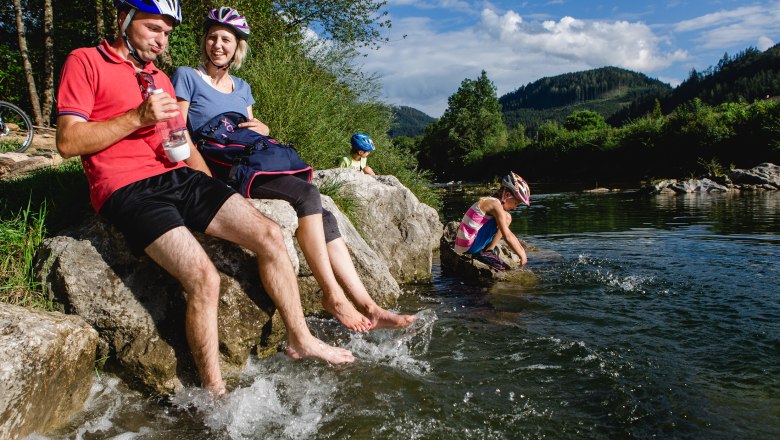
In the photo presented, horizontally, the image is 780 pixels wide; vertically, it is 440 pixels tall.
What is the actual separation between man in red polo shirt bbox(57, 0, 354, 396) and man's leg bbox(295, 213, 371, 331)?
0.45m

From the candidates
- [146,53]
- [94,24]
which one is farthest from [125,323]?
[94,24]

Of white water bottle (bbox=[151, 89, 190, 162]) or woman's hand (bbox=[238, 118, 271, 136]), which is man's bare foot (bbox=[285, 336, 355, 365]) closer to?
white water bottle (bbox=[151, 89, 190, 162])

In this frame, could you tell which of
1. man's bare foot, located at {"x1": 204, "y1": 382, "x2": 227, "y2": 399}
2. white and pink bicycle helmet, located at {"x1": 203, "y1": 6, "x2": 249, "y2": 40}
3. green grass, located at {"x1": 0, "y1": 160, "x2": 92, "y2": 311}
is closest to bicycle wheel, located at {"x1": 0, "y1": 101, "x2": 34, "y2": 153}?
green grass, located at {"x1": 0, "y1": 160, "x2": 92, "y2": 311}

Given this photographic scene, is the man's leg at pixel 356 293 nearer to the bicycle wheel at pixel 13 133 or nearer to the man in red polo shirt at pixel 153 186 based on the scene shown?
the man in red polo shirt at pixel 153 186

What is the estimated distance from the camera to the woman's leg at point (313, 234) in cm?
445

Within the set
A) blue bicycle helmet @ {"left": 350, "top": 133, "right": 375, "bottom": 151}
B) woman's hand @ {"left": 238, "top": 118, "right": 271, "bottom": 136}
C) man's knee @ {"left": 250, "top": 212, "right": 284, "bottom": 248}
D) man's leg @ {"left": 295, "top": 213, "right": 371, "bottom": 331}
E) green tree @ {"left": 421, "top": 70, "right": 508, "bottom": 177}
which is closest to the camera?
man's knee @ {"left": 250, "top": 212, "right": 284, "bottom": 248}

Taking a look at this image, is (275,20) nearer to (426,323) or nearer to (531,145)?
(426,323)

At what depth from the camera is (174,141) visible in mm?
3758

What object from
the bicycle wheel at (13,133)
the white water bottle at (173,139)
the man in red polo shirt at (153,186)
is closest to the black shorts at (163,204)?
the man in red polo shirt at (153,186)

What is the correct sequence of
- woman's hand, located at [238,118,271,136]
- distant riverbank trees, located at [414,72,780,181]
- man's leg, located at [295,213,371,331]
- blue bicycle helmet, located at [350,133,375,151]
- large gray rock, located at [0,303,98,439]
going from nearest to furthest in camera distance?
1. large gray rock, located at [0,303,98,439]
2. man's leg, located at [295,213,371,331]
3. woman's hand, located at [238,118,271,136]
4. blue bicycle helmet, located at [350,133,375,151]
5. distant riverbank trees, located at [414,72,780,181]

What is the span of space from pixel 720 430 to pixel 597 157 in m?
50.1

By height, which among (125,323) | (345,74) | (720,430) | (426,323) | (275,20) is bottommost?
(720,430)

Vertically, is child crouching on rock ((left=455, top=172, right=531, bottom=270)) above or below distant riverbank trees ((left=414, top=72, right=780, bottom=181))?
below

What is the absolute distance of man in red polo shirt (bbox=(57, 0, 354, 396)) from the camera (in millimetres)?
3529
